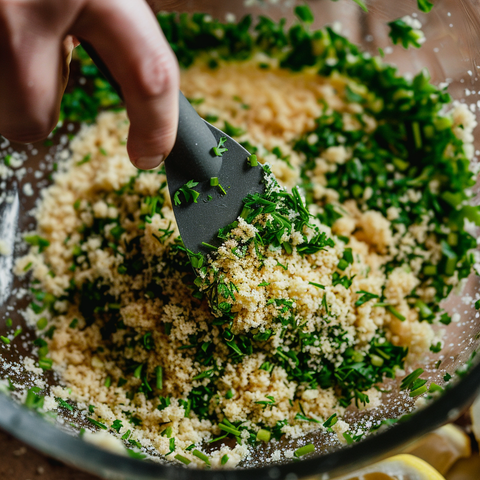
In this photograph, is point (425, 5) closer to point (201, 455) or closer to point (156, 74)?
point (156, 74)

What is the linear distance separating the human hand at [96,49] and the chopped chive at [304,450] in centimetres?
60

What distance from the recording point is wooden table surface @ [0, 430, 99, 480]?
1.00m

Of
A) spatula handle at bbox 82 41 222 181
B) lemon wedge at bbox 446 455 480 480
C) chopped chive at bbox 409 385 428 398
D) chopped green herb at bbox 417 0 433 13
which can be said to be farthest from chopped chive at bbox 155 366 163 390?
chopped green herb at bbox 417 0 433 13

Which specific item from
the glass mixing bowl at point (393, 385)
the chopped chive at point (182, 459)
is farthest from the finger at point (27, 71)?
the chopped chive at point (182, 459)

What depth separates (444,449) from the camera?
1066 millimetres

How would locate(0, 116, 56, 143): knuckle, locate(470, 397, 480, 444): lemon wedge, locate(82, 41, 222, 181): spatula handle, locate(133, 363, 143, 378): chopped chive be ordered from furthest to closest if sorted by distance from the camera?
1. locate(470, 397, 480, 444): lemon wedge
2. locate(133, 363, 143, 378): chopped chive
3. locate(82, 41, 222, 181): spatula handle
4. locate(0, 116, 56, 143): knuckle

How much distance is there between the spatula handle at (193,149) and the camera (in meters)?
0.83

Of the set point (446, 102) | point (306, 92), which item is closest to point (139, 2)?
point (306, 92)

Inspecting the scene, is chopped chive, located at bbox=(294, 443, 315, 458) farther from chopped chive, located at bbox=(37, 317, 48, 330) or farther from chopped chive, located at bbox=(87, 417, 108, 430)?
chopped chive, located at bbox=(37, 317, 48, 330)

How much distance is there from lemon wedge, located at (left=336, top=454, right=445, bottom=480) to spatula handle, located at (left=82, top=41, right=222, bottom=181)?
676 millimetres

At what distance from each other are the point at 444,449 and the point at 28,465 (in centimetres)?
91

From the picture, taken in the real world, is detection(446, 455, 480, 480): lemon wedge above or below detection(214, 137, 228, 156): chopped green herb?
below

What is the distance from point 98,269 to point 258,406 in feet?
1.43

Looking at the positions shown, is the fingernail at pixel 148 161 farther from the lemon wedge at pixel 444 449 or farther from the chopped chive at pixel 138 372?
the lemon wedge at pixel 444 449
